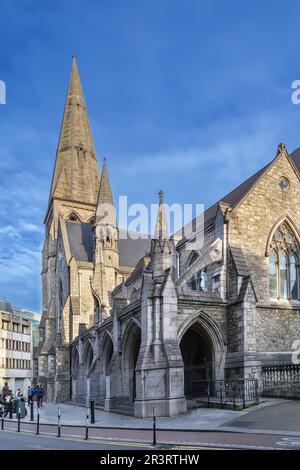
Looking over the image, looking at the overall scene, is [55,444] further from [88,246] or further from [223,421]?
[88,246]

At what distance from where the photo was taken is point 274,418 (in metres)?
14.1

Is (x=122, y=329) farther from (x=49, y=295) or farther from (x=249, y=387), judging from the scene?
(x=49, y=295)

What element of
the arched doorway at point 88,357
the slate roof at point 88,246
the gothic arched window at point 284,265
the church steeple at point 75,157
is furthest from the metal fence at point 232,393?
the church steeple at point 75,157

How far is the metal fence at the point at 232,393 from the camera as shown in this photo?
1730 centimetres

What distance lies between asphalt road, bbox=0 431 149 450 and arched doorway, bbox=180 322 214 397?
9369mm

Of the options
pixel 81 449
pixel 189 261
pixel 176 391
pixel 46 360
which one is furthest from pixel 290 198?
pixel 46 360

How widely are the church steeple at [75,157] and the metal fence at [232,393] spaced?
124 ft

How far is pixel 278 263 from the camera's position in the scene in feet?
77.8

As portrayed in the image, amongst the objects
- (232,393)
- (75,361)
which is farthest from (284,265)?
(75,361)

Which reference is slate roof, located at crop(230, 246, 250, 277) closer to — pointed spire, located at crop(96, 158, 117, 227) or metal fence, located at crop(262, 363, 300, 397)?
metal fence, located at crop(262, 363, 300, 397)

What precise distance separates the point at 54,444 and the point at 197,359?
532 inches

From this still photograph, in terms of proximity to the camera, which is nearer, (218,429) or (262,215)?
(218,429)

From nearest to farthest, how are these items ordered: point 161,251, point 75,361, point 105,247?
1. point 161,251
2. point 75,361
3. point 105,247

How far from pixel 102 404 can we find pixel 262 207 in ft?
42.3
